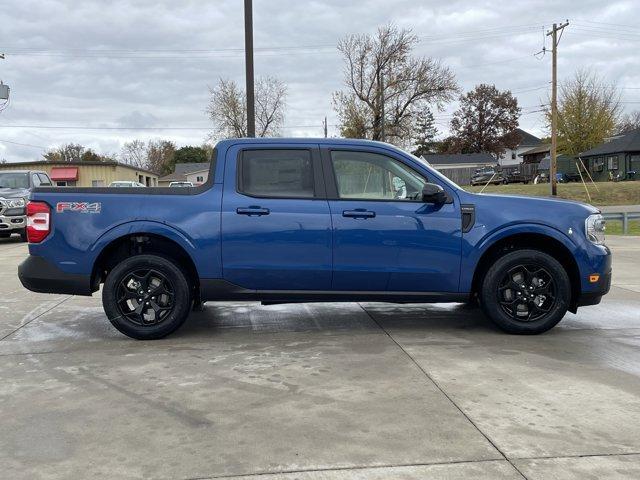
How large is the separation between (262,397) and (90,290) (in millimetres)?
2392

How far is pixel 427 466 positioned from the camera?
3.00m

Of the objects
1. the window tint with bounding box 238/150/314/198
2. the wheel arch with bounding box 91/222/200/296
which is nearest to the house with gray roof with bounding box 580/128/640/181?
the window tint with bounding box 238/150/314/198

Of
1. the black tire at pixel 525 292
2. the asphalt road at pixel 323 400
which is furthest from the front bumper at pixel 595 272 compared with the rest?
the asphalt road at pixel 323 400

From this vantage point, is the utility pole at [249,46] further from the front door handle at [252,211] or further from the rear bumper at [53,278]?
the rear bumper at [53,278]

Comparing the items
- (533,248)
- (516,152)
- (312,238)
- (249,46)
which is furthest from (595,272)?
(516,152)

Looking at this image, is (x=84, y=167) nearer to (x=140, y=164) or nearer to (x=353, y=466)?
(x=353, y=466)

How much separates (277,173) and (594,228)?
3091 mm

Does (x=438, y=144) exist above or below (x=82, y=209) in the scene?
above

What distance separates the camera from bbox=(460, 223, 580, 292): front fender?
213 inches

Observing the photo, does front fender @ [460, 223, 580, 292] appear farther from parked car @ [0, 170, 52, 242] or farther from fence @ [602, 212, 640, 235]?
fence @ [602, 212, 640, 235]

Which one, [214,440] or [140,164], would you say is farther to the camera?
[140,164]

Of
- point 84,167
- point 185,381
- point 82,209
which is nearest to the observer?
point 185,381

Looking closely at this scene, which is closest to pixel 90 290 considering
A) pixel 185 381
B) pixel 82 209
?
pixel 82 209

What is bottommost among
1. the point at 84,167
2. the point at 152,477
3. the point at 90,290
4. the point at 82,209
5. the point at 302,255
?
the point at 152,477
